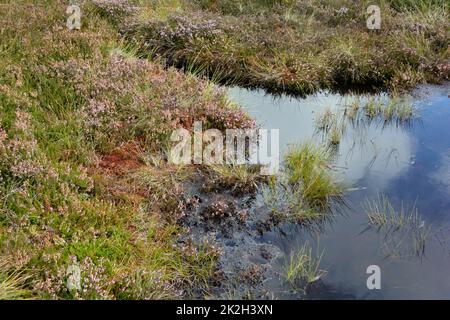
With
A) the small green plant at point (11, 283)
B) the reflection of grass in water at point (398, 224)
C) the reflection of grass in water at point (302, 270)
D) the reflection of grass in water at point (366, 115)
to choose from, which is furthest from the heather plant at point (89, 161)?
the reflection of grass in water at point (398, 224)

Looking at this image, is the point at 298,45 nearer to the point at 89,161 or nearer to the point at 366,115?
the point at 366,115

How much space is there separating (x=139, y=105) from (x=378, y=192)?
387 cm

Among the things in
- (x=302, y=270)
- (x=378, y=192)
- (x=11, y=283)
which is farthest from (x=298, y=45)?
(x=11, y=283)

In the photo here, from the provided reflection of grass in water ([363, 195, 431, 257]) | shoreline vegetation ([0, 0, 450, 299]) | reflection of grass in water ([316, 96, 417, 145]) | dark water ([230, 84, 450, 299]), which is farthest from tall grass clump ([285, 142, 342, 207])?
reflection of grass in water ([316, 96, 417, 145])

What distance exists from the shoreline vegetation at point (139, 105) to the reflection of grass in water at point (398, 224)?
26.4 inches

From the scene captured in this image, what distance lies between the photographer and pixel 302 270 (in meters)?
5.73

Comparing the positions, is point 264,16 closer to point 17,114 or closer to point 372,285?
point 17,114

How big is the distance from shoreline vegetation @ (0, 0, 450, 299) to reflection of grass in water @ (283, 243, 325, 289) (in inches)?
1.6

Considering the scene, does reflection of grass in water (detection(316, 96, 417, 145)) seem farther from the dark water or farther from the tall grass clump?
the tall grass clump

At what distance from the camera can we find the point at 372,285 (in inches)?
220

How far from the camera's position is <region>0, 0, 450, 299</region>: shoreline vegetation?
18.3 ft

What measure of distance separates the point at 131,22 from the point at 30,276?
26.6 feet
